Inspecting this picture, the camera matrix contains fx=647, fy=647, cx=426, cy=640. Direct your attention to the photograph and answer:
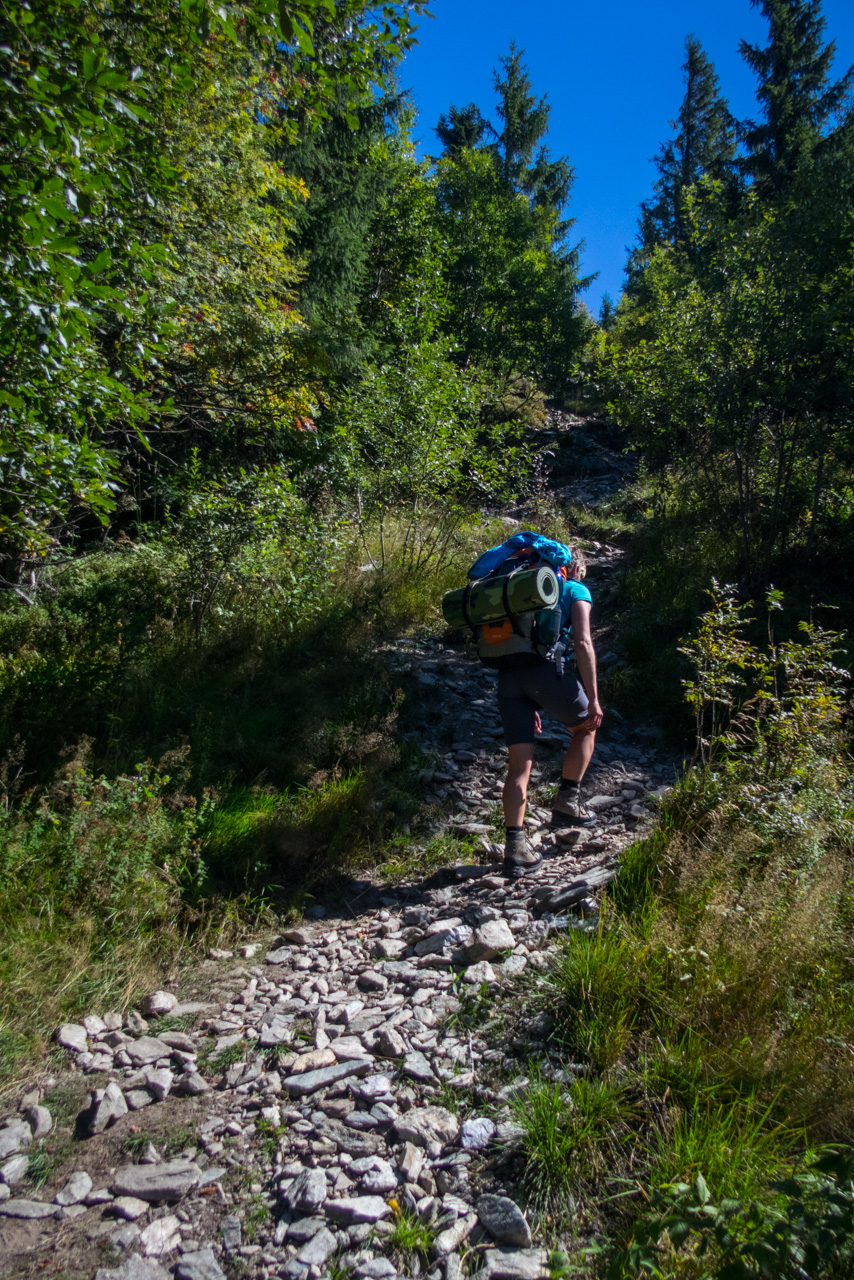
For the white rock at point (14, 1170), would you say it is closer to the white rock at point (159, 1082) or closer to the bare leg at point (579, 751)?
the white rock at point (159, 1082)

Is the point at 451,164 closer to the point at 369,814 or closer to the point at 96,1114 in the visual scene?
the point at 369,814

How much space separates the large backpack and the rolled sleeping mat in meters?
0.08

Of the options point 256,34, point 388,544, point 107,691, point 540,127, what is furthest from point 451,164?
point 107,691

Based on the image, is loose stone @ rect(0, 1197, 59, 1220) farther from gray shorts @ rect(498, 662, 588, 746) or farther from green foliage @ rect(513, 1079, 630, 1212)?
gray shorts @ rect(498, 662, 588, 746)

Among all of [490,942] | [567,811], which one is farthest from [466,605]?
[490,942]

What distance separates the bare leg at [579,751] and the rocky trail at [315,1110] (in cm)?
66

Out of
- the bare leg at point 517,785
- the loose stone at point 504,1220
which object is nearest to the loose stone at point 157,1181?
the loose stone at point 504,1220

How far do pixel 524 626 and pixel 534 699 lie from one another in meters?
0.52

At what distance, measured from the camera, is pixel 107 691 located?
537 centimetres

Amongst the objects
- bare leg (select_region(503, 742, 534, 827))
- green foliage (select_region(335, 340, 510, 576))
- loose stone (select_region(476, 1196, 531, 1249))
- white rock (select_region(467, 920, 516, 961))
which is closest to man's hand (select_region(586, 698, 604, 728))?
bare leg (select_region(503, 742, 534, 827))

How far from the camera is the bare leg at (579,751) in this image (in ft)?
15.1

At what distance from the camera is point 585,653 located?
4453 millimetres

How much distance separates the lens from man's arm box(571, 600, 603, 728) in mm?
4453

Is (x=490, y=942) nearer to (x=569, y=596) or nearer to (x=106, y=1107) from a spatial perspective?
(x=106, y=1107)
